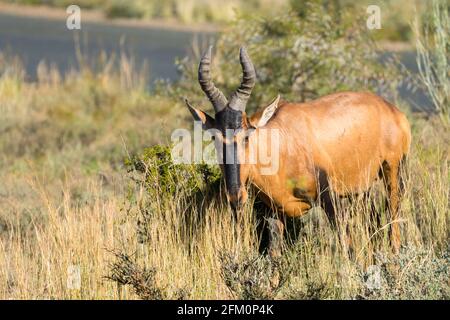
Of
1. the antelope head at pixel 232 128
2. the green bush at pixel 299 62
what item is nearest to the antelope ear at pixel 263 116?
the antelope head at pixel 232 128

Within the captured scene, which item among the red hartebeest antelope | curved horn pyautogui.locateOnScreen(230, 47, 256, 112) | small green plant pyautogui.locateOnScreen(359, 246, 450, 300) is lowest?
small green plant pyautogui.locateOnScreen(359, 246, 450, 300)

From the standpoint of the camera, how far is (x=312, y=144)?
10.2 metres

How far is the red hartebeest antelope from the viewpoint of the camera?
9.31 metres

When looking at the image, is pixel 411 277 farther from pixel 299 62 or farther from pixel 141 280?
pixel 299 62

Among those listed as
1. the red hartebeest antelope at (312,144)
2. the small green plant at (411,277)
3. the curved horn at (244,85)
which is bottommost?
the small green plant at (411,277)

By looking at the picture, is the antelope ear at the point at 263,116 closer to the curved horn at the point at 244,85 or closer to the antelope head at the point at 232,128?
the antelope head at the point at 232,128

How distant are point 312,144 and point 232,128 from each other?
1.24m

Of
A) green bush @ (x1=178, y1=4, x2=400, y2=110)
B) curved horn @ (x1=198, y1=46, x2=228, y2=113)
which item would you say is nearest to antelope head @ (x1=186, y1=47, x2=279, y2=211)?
curved horn @ (x1=198, y1=46, x2=228, y2=113)

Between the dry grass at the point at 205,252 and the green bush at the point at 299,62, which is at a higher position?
the green bush at the point at 299,62

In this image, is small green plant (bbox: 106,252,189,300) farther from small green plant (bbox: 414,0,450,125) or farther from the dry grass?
small green plant (bbox: 414,0,450,125)

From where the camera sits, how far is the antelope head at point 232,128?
30.2 ft

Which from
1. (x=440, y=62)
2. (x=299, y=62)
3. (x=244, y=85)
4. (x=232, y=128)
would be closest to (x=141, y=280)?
(x=232, y=128)

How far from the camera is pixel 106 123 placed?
1914 centimetres

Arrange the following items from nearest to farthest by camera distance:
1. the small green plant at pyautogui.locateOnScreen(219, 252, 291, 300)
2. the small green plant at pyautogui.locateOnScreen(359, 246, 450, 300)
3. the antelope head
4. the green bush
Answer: the small green plant at pyautogui.locateOnScreen(219, 252, 291, 300) → the small green plant at pyautogui.locateOnScreen(359, 246, 450, 300) → the antelope head → the green bush
